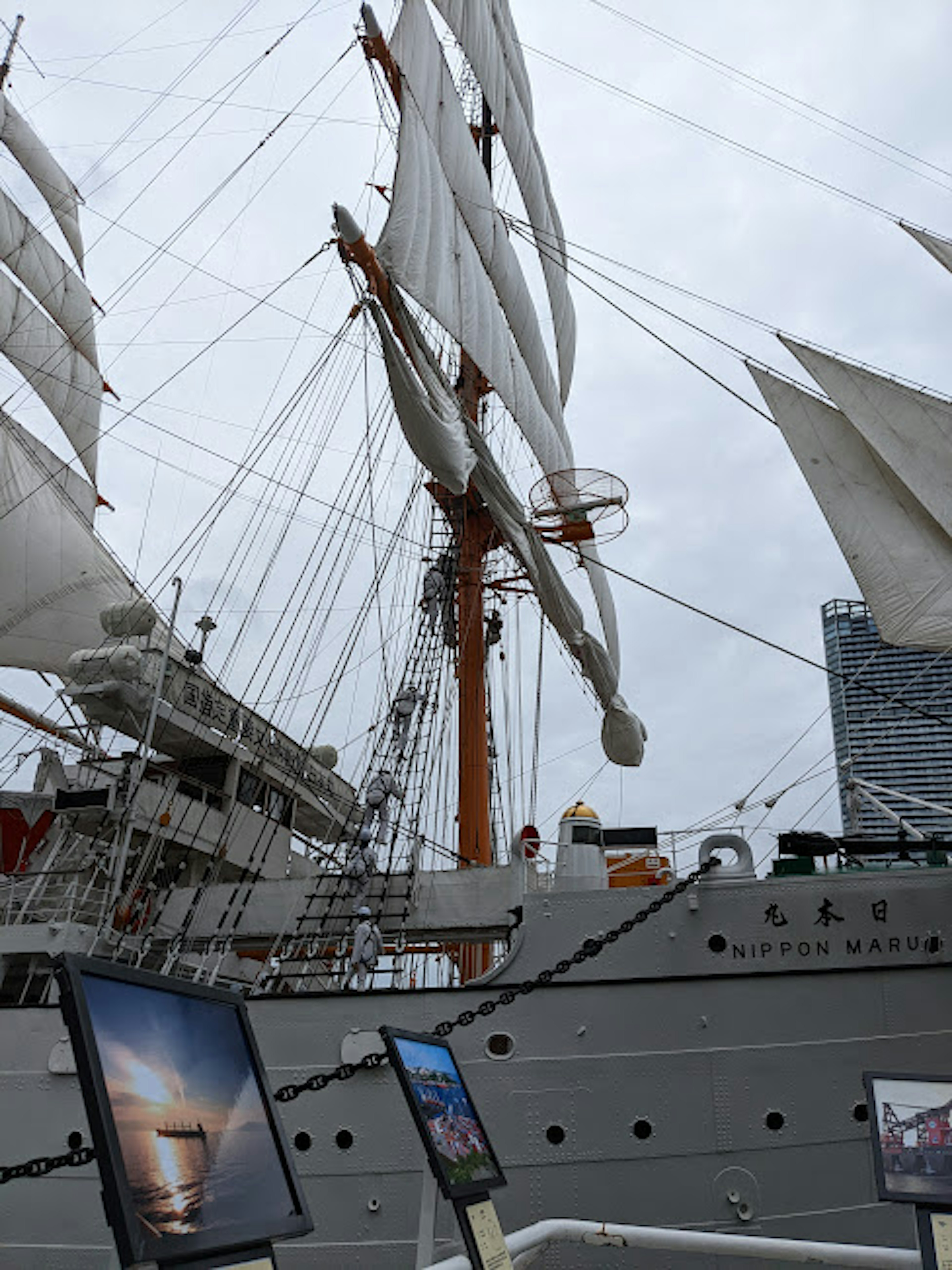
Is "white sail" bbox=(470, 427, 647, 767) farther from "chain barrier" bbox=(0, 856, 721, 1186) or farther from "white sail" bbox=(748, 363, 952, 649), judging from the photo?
"chain barrier" bbox=(0, 856, 721, 1186)

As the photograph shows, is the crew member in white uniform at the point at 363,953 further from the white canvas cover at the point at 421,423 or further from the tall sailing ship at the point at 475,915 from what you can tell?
the white canvas cover at the point at 421,423

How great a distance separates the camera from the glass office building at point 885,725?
11086 millimetres

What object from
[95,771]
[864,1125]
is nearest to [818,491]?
[864,1125]

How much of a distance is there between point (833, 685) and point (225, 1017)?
14068 millimetres

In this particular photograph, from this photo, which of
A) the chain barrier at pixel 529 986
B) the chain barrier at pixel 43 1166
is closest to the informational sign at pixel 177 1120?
the chain barrier at pixel 43 1166

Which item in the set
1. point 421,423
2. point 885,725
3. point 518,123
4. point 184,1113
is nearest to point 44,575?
point 518,123

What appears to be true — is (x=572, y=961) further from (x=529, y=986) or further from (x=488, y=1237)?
(x=488, y=1237)

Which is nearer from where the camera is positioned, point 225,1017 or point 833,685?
point 225,1017

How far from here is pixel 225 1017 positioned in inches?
135

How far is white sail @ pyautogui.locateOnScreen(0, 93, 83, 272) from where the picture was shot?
35531 millimetres

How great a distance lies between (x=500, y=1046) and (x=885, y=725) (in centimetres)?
754

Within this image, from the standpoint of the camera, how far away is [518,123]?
26391mm

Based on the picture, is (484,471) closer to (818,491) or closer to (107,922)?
(818,491)

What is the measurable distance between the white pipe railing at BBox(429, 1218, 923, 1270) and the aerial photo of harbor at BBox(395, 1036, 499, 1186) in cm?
31
